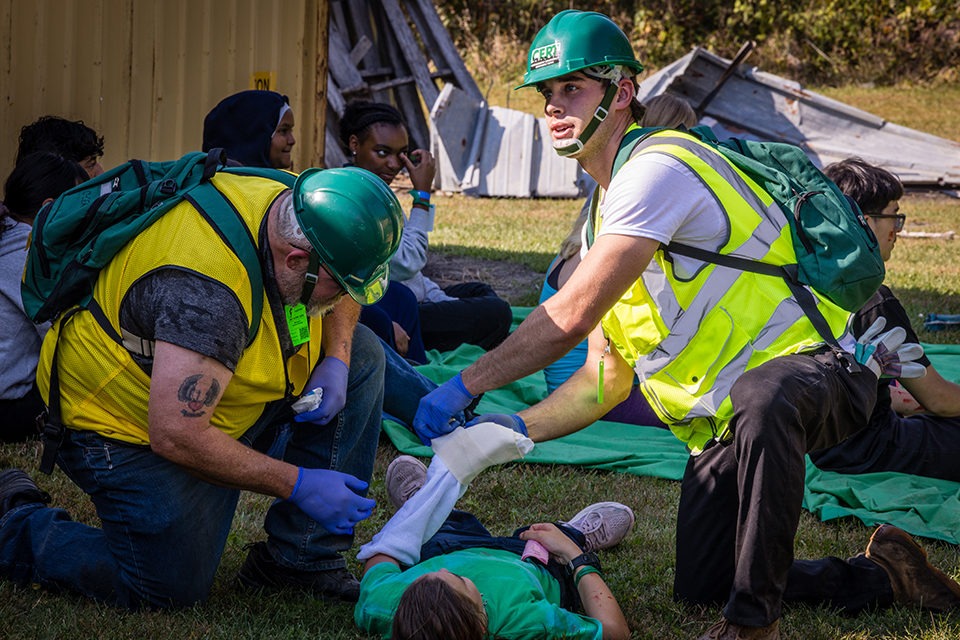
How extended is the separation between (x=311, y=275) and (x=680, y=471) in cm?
239

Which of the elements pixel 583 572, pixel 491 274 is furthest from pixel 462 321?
pixel 583 572

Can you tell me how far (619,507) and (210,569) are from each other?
156 centimetres

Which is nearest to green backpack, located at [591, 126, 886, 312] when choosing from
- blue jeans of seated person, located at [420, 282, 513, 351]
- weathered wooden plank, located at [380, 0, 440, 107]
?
blue jeans of seated person, located at [420, 282, 513, 351]

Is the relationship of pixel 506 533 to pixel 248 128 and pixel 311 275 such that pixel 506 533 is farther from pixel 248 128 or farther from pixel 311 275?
pixel 248 128

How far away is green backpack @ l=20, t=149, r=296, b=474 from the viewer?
2350 mm

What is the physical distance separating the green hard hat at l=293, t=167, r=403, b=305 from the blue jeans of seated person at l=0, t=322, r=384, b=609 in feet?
2.19

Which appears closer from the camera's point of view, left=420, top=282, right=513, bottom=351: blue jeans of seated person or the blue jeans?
the blue jeans

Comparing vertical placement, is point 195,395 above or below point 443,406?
above

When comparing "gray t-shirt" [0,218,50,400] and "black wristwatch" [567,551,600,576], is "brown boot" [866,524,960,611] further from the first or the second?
"gray t-shirt" [0,218,50,400]

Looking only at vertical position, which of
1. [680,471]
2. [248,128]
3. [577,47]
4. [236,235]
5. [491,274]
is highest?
[577,47]

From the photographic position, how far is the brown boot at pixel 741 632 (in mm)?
2396

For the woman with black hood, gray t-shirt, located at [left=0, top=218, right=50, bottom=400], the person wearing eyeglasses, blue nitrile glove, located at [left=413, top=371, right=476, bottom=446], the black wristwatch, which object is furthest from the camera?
the woman with black hood

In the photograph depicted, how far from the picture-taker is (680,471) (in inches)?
161

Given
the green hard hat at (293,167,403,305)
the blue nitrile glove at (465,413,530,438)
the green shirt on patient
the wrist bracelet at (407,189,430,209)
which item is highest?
the green hard hat at (293,167,403,305)
